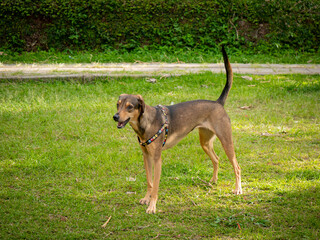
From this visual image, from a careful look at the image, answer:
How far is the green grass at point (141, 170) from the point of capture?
3.99m

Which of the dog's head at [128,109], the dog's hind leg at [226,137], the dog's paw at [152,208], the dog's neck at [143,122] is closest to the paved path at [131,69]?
the dog's hind leg at [226,137]

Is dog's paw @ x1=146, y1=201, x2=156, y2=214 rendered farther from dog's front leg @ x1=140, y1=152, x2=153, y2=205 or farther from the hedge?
the hedge

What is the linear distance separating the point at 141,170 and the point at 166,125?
45.1 inches

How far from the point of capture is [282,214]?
4.16m

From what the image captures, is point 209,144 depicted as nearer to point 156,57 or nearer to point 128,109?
point 128,109

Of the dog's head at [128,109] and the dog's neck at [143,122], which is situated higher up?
the dog's head at [128,109]

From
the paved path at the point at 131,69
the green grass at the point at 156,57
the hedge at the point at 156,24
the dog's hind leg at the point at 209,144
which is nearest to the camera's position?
the dog's hind leg at the point at 209,144

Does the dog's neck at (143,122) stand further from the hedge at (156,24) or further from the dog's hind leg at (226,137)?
the hedge at (156,24)

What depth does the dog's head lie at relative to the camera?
156 inches

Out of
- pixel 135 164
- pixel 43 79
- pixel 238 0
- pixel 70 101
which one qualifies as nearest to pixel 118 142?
pixel 135 164

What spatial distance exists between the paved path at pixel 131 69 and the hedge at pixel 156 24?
162cm

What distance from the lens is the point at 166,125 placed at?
14.5 ft

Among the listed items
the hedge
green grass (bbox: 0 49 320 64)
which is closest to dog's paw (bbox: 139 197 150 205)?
green grass (bbox: 0 49 320 64)

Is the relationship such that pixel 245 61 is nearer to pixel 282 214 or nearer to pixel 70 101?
pixel 70 101
